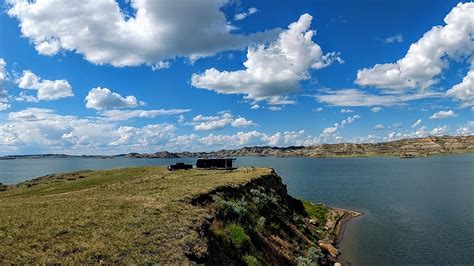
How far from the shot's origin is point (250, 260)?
81.4 feet

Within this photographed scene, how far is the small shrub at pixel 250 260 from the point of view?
24.5 m

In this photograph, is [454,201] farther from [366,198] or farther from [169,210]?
[169,210]

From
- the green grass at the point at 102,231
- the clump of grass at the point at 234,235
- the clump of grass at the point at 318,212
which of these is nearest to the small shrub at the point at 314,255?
the clump of grass at the point at 234,235

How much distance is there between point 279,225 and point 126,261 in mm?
26654

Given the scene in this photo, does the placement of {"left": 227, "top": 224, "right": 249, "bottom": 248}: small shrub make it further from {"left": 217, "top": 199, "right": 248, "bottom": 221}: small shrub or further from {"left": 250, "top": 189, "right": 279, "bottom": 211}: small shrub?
{"left": 250, "top": 189, "right": 279, "bottom": 211}: small shrub

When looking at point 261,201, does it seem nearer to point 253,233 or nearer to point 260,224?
point 260,224

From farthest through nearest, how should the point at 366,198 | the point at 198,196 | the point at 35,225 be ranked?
the point at 366,198 → the point at 198,196 → the point at 35,225

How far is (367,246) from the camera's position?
53.0 meters

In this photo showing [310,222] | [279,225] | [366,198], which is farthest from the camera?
[366,198]

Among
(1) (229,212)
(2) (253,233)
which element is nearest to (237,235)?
(2) (253,233)

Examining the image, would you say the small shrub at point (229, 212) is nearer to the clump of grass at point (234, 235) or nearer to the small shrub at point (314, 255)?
the clump of grass at point (234, 235)

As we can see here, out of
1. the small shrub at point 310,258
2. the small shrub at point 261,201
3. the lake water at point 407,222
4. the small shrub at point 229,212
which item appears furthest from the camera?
the lake water at point 407,222

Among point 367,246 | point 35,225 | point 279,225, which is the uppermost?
point 35,225

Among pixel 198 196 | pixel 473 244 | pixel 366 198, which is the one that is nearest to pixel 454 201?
pixel 366 198
